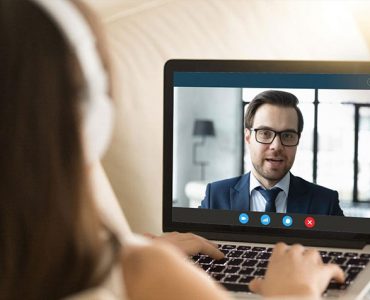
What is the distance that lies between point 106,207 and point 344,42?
84 cm

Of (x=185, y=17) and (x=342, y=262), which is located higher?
(x=185, y=17)

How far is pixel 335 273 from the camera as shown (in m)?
1.04

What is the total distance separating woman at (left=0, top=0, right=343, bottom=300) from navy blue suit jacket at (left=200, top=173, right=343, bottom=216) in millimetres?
678

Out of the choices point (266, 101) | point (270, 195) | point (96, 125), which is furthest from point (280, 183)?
point (96, 125)

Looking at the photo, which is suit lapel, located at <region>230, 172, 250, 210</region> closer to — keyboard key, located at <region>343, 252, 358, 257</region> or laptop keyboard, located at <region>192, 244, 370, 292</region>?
laptop keyboard, located at <region>192, 244, 370, 292</region>

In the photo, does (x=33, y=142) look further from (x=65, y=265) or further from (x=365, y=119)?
(x=365, y=119)

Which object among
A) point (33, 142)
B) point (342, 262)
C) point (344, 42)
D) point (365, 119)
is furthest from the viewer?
point (344, 42)

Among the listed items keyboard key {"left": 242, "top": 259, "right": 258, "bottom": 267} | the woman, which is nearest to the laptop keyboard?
keyboard key {"left": 242, "top": 259, "right": 258, "bottom": 267}

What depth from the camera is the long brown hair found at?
0.60m

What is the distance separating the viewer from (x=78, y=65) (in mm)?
606

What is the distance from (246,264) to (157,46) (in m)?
0.55

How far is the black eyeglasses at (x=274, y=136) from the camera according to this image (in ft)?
4.36

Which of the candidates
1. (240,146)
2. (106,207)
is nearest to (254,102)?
(240,146)

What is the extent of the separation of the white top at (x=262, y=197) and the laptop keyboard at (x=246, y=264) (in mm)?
80
